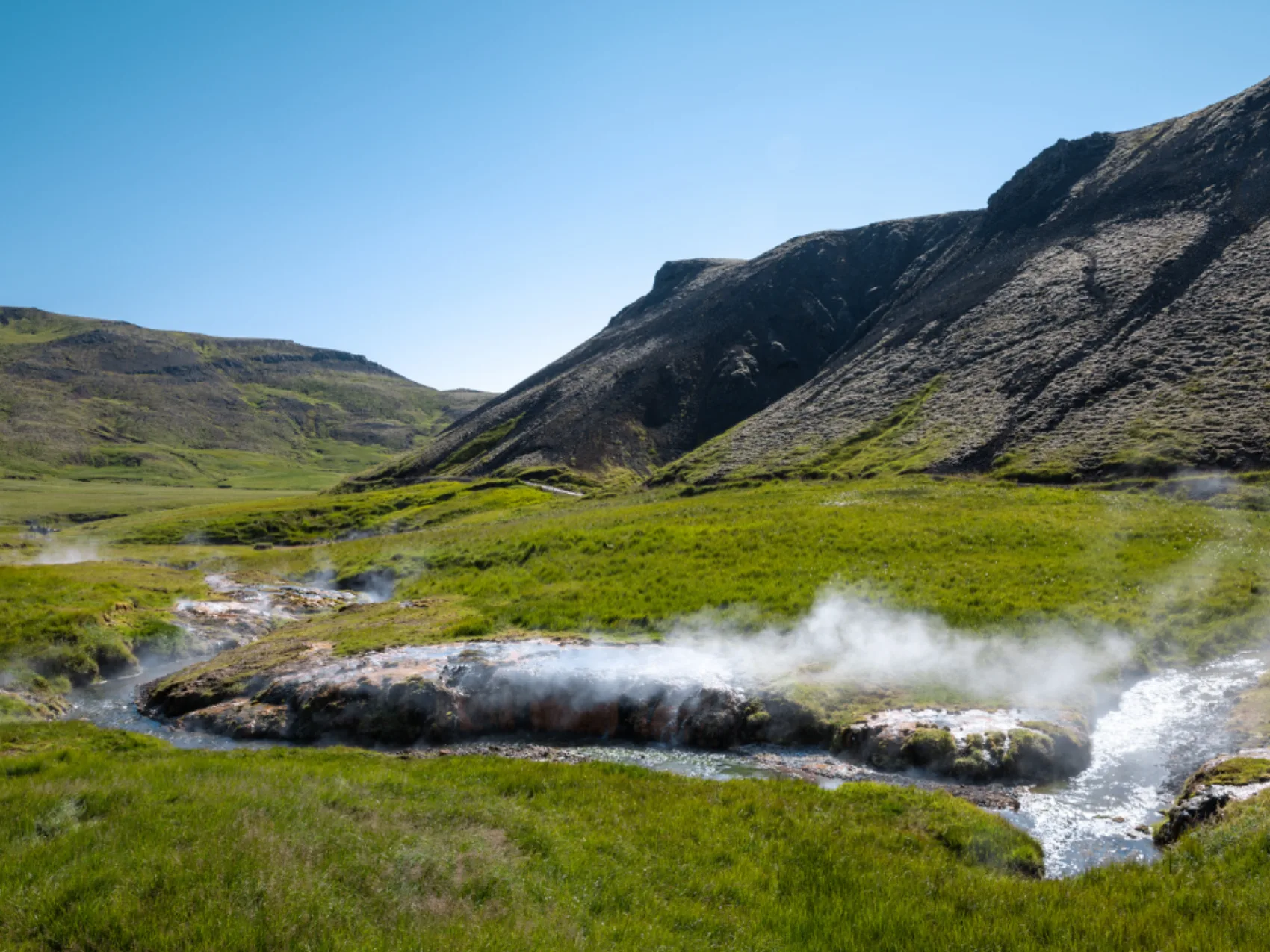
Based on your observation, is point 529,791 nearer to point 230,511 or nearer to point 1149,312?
point 1149,312

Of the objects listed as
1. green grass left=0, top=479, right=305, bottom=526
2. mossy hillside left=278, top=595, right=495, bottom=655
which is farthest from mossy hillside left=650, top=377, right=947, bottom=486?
green grass left=0, top=479, right=305, bottom=526

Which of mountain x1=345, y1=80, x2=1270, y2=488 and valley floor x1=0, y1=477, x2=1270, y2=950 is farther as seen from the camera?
mountain x1=345, y1=80, x2=1270, y2=488

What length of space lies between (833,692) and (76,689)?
31912 mm

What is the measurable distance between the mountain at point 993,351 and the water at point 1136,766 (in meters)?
36.9

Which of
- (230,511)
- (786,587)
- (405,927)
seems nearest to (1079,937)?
(405,927)

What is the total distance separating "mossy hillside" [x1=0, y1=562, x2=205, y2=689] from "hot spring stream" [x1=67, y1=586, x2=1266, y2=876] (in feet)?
25.8

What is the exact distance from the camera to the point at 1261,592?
26547 mm

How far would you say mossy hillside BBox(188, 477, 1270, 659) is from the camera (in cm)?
2733

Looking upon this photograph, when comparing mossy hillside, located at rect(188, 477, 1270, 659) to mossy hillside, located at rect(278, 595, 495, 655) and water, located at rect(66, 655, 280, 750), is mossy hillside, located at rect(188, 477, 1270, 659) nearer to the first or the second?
mossy hillside, located at rect(278, 595, 495, 655)

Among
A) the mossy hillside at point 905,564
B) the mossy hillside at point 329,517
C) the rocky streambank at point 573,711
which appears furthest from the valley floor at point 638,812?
the mossy hillside at point 329,517

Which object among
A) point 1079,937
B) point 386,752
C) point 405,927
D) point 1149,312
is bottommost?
point 386,752

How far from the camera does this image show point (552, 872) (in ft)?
35.7

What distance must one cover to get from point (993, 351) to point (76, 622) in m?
92.3

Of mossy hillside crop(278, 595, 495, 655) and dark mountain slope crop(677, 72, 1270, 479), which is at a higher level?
dark mountain slope crop(677, 72, 1270, 479)
